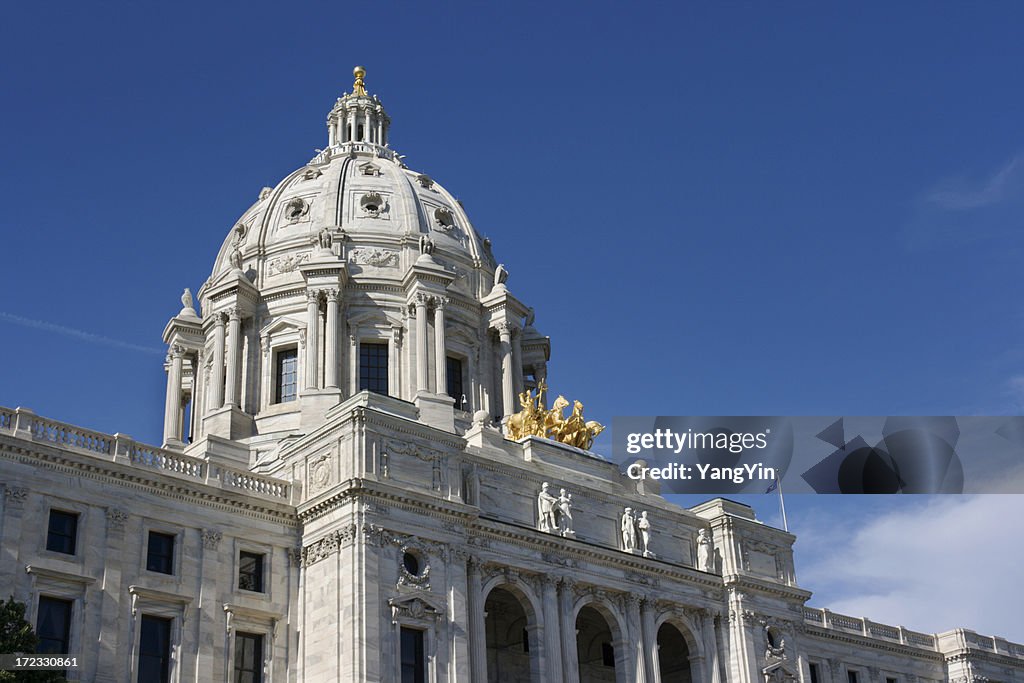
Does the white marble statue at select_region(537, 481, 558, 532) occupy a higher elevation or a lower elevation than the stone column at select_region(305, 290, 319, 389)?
lower

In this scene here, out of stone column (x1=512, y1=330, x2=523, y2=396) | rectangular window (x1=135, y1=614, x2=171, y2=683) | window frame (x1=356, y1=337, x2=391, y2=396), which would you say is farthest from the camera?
stone column (x1=512, y1=330, x2=523, y2=396)

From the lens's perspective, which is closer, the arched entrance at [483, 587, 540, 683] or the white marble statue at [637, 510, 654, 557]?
the arched entrance at [483, 587, 540, 683]

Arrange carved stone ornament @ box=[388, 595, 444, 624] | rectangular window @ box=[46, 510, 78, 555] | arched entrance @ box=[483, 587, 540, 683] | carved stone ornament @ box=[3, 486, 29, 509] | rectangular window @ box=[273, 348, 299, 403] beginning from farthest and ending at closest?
rectangular window @ box=[273, 348, 299, 403], arched entrance @ box=[483, 587, 540, 683], carved stone ornament @ box=[388, 595, 444, 624], rectangular window @ box=[46, 510, 78, 555], carved stone ornament @ box=[3, 486, 29, 509]

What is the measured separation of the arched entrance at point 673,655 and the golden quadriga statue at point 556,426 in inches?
399

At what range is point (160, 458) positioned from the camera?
161 ft

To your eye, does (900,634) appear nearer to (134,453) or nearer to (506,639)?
(506,639)

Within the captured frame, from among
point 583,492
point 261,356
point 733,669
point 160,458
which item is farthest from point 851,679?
point 160,458

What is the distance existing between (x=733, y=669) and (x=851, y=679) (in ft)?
49.3

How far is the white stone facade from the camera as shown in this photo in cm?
4669

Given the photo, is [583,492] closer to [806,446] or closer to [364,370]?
[806,446]

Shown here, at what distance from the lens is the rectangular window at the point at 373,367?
72875mm

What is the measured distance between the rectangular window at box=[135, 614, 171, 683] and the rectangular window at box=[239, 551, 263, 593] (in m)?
3.69

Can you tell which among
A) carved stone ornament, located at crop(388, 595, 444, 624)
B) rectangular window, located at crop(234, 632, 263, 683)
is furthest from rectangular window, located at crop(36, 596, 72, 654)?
carved stone ornament, located at crop(388, 595, 444, 624)

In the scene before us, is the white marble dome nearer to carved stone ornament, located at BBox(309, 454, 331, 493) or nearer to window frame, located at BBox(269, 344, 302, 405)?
window frame, located at BBox(269, 344, 302, 405)
